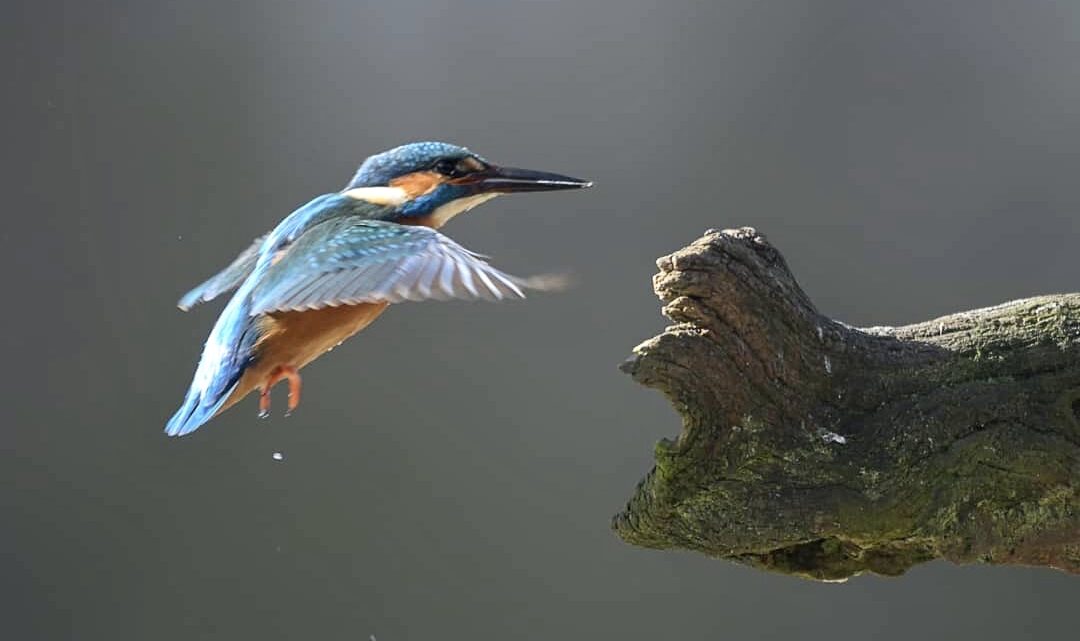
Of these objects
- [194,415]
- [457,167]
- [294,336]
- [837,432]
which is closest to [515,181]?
[457,167]

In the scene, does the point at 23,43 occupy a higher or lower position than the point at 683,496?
higher

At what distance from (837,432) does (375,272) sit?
0.62m

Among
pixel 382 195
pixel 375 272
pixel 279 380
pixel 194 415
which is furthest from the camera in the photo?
pixel 382 195

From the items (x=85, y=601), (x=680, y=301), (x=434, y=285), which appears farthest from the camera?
(x=85, y=601)

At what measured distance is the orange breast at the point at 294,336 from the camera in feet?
5.79

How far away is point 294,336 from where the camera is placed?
178 cm

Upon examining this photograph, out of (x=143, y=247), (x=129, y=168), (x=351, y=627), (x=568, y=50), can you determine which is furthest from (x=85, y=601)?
(x=568, y=50)

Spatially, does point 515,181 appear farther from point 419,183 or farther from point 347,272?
point 347,272

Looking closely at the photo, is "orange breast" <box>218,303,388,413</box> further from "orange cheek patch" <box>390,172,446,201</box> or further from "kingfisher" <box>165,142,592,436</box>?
"orange cheek patch" <box>390,172,446,201</box>

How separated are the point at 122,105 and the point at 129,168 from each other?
0.15 metres

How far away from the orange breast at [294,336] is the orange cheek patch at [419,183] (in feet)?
0.74

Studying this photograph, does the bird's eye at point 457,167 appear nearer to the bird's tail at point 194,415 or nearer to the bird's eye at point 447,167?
the bird's eye at point 447,167

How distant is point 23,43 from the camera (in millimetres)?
2947

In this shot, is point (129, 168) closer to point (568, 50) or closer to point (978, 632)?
point (568, 50)
